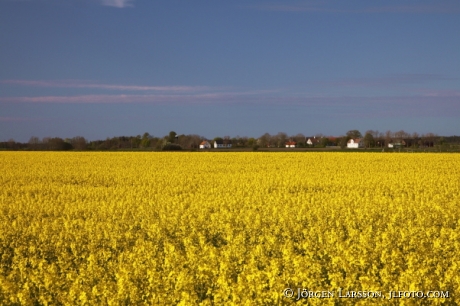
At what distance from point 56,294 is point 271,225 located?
6953 millimetres

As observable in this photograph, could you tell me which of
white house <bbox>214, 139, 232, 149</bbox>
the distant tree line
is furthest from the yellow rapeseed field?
white house <bbox>214, 139, 232, 149</bbox>

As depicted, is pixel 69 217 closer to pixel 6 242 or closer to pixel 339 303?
pixel 6 242

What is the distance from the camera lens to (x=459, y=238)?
37.0ft

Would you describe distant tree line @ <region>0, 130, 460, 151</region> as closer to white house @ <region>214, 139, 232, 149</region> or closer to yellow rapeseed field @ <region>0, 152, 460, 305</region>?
white house @ <region>214, 139, 232, 149</region>

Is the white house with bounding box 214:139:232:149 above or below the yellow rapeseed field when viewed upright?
above

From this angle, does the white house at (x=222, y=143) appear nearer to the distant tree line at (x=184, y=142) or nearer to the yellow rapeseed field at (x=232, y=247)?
the distant tree line at (x=184, y=142)

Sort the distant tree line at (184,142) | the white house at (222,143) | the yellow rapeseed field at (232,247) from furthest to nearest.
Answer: the white house at (222,143) → the distant tree line at (184,142) → the yellow rapeseed field at (232,247)

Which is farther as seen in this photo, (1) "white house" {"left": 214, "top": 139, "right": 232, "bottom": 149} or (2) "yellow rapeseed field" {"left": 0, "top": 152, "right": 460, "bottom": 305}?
(1) "white house" {"left": 214, "top": 139, "right": 232, "bottom": 149}

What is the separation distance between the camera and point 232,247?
9914mm

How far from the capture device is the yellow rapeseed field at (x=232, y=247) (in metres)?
7.19

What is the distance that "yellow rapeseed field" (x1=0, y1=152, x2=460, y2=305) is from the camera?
7.19m

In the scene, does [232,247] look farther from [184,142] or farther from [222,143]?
[222,143]

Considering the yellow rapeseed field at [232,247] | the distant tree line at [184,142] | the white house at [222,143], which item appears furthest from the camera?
the white house at [222,143]

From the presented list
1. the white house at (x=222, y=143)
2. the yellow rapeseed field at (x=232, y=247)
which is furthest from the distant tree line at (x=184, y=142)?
the yellow rapeseed field at (x=232, y=247)
